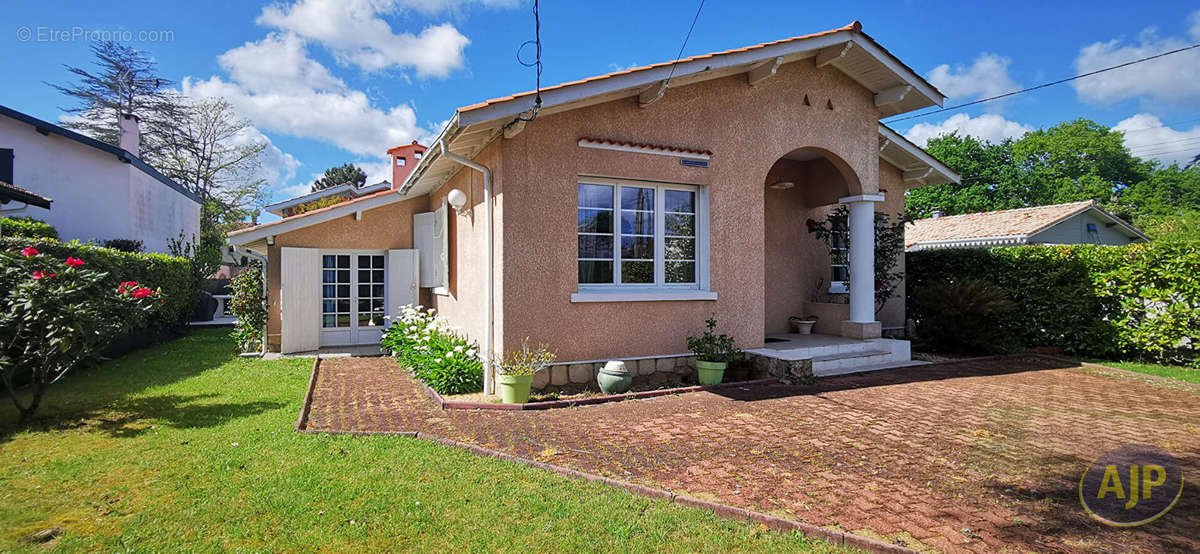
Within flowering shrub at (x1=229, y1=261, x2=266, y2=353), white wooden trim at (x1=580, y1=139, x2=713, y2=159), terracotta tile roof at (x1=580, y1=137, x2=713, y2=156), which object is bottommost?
flowering shrub at (x1=229, y1=261, x2=266, y2=353)

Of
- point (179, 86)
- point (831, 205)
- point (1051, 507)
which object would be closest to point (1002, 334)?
point (831, 205)

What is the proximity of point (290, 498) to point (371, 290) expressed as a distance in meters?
8.77

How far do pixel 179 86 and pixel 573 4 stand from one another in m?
39.3

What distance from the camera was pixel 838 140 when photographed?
9.77m

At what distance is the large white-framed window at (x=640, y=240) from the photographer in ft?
26.0

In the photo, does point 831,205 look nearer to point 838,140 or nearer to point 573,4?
point 838,140

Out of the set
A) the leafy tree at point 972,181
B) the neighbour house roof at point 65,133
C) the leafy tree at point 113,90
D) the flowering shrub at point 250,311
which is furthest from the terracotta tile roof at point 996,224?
the leafy tree at point 113,90

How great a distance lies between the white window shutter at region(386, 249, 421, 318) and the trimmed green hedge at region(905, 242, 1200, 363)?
10481mm

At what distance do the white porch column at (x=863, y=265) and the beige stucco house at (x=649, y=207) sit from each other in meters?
0.03

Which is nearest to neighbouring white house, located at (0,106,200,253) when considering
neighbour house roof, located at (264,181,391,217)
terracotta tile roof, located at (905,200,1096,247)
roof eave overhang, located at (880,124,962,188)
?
neighbour house roof, located at (264,181,391,217)

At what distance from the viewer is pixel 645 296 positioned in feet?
26.2

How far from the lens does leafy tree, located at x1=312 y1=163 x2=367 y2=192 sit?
5144cm

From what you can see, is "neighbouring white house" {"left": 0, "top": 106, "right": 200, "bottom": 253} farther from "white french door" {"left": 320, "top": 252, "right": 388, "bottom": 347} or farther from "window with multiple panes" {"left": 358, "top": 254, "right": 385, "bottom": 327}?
"window with multiple panes" {"left": 358, "top": 254, "right": 385, "bottom": 327}

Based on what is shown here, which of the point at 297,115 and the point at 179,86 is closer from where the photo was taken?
the point at 179,86
